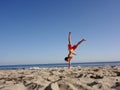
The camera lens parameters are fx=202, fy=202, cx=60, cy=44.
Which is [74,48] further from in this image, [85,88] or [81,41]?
[85,88]

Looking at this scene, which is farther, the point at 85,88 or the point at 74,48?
the point at 74,48

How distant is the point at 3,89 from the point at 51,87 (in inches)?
33.1

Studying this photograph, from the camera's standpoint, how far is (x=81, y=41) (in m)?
10.3

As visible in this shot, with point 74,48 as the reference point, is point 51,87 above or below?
below

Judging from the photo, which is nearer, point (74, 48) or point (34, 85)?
point (34, 85)

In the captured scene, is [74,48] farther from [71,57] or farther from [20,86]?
[20,86]

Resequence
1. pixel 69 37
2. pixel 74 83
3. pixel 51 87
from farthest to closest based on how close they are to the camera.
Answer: pixel 69 37 → pixel 74 83 → pixel 51 87

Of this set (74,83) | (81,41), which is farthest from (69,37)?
(74,83)

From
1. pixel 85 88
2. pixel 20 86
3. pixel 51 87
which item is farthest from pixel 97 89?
pixel 20 86

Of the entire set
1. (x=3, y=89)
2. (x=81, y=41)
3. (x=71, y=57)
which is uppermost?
(x=81, y=41)

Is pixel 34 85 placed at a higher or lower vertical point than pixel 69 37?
lower

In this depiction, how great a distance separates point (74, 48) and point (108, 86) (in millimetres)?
6876

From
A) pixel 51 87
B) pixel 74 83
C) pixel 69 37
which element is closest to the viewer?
pixel 51 87

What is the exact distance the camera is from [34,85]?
140 inches
